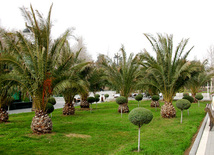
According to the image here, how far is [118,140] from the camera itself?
8.30 meters

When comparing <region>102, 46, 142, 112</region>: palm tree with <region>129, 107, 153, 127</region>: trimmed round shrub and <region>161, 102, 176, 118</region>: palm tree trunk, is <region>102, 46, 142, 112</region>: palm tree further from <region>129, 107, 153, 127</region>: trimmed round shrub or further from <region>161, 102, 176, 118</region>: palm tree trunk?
<region>129, 107, 153, 127</region>: trimmed round shrub

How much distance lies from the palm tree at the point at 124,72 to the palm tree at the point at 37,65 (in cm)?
765

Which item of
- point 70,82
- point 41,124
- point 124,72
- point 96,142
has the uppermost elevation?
point 124,72

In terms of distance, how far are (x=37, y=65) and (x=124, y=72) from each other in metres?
8.54

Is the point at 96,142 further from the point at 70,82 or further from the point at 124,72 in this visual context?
the point at 124,72

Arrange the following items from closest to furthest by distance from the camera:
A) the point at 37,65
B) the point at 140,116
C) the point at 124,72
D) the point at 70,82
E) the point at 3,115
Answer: the point at 140,116 < the point at 37,65 < the point at 70,82 < the point at 3,115 < the point at 124,72

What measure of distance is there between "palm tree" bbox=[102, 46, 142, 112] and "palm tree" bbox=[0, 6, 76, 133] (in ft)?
25.1

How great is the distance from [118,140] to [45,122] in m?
3.50

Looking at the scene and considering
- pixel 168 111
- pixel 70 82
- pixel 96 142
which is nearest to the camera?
pixel 96 142

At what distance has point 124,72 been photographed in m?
16.5

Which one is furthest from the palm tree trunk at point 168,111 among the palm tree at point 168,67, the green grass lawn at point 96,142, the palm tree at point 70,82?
the palm tree at point 70,82

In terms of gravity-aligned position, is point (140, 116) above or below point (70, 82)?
below

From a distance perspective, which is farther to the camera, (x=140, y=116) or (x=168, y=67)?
(x=168, y=67)

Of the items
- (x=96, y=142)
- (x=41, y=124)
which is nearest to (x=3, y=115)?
(x=41, y=124)
